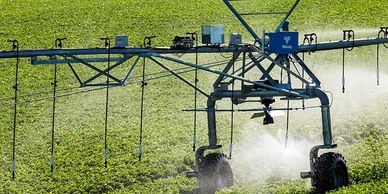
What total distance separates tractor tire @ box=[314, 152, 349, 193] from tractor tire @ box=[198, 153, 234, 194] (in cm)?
236

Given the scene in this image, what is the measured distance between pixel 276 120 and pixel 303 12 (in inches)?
966

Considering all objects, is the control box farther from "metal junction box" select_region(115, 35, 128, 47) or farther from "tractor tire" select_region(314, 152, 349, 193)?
"tractor tire" select_region(314, 152, 349, 193)

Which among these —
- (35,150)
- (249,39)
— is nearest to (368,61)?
(249,39)

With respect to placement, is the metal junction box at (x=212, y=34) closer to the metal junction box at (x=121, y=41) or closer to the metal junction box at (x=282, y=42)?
the metal junction box at (x=282, y=42)

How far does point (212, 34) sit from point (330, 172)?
182 inches

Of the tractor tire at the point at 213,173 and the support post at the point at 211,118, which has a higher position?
the support post at the point at 211,118

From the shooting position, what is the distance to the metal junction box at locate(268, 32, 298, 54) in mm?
22984

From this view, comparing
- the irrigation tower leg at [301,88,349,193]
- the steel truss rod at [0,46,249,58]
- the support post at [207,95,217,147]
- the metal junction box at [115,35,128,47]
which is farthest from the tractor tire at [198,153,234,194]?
the metal junction box at [115,35,128,47]

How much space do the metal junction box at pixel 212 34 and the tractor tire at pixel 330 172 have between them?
4.03 metres

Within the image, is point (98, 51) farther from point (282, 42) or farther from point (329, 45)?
point (329, 45)

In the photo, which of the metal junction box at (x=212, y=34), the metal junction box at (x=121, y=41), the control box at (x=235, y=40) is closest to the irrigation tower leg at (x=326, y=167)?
the control box at (x=235, y=40)

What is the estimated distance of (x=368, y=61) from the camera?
1799 inches

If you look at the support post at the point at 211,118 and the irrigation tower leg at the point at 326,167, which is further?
the support post at the point at 211,118

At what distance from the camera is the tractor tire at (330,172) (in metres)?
22.5
